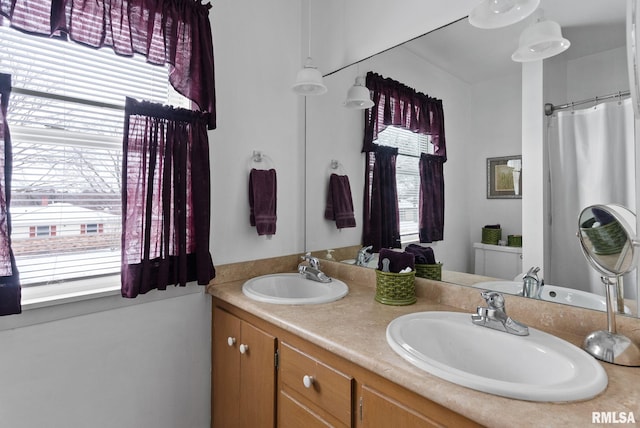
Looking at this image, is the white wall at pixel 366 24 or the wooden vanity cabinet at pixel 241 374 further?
the white wall at pixel 366 24

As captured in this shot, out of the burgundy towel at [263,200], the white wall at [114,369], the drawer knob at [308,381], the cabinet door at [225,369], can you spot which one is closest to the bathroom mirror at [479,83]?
the burgundy towel at [263,200]

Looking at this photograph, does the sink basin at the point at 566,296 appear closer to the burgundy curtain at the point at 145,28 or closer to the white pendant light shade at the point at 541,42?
the white pendant light shade at the point at 541,42

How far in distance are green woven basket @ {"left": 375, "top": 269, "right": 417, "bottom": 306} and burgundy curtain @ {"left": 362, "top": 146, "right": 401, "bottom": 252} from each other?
0.93 feet

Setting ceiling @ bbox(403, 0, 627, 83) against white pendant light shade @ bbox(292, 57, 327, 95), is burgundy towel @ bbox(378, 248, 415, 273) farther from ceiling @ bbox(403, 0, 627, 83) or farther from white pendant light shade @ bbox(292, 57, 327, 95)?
white pendant light shade @ bbox(292, 57, 327, 95)

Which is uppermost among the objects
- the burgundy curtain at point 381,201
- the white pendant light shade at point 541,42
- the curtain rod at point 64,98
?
the white pendant light shade at point 541,42

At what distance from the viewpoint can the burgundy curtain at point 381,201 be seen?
1.71 m

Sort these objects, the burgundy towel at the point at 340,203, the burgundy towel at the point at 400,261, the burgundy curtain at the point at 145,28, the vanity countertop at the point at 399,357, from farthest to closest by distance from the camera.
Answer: the burgundy towel at the point at 340,203, the burgundy towel at the point at 400,261, the burgundy curtain at the point at 145,28, the vanity countertop at the point at 399,357

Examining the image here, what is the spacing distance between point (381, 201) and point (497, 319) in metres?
0.85

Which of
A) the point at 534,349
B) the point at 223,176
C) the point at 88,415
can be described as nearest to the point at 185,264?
the point at 223,176

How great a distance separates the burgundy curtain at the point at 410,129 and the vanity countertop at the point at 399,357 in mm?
256

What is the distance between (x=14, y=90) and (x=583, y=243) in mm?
2030

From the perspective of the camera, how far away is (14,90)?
4.01ft

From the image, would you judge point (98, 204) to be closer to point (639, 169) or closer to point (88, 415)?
point (88, 415)

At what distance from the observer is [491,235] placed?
4.38ft
